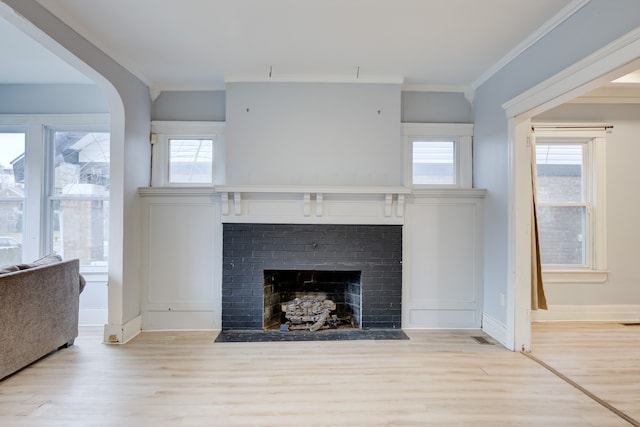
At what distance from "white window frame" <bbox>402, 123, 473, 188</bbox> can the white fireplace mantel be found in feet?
1.41

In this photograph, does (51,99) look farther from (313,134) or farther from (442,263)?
(442,263)

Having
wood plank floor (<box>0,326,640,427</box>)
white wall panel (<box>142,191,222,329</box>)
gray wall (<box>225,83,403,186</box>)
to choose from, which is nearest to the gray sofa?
wood plank floor (<box>0,326,640,427</box>)

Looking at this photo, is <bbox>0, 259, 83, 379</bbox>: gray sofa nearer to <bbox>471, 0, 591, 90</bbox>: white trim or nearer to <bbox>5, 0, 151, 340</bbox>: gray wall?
<bbox>5, 0, 151, 340</bbox>: gray wall

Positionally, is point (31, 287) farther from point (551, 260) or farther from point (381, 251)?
point (551, 260)

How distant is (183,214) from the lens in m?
3.67

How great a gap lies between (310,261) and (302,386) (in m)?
1.36

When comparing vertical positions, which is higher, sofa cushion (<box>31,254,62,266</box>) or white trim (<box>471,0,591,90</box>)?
white trim (<box>471,0,591,90</box>)

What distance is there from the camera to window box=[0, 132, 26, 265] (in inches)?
152

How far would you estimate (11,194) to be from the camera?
152 inches

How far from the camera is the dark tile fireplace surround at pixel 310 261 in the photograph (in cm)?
359

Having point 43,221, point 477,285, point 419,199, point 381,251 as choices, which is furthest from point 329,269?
point 43,221

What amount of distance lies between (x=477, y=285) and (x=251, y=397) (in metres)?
2.52

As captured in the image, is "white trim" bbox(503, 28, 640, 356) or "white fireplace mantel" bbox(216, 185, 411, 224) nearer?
"white trim" bbox(503, 28, 640, 356)

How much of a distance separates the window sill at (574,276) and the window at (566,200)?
5 cm
